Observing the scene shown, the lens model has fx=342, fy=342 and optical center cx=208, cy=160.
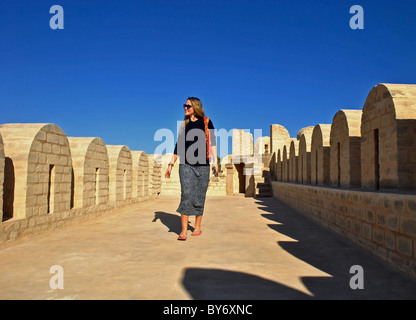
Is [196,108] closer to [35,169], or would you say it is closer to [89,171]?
[35,169]

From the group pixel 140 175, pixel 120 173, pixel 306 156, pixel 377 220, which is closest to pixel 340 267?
pixel 377 220

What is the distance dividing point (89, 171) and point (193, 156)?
129 inches

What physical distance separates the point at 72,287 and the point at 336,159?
17.6 ft

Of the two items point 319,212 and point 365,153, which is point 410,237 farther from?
point 319,212

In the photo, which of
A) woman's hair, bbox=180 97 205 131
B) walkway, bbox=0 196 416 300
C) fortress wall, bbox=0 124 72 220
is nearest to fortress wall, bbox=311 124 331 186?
walkway, bbox=0 196 416 300

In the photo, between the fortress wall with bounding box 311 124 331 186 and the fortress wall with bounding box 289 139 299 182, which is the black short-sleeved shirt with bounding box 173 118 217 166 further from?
the fortress wall with bounding box 289 139 299 182

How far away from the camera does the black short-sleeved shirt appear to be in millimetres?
5074

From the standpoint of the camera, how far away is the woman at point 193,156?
514 cm

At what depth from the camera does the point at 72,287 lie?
2734 mm

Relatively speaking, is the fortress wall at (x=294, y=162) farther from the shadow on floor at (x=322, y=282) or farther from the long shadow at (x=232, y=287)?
the long shadow at (x=232, y=287)

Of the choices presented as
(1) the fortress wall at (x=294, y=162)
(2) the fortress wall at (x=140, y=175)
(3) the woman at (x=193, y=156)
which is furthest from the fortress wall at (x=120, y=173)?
(1) the fortress wall at (x=294, y=162)

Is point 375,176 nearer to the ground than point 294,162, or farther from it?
nearer to the ground

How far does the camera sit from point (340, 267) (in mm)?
3436

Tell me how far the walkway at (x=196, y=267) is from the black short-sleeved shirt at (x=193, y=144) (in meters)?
1.18
